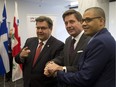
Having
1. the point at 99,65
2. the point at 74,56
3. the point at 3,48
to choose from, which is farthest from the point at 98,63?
the point at 3,48

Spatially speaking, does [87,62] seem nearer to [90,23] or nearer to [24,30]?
[90,23]

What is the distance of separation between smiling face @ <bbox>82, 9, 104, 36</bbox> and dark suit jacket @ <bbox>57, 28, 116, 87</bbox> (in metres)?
0.07

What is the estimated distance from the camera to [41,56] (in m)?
2.20

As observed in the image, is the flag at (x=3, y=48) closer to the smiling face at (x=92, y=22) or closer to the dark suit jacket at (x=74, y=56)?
the dark suit jacket at (x=74, y=56)

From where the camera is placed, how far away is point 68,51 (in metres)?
1.87

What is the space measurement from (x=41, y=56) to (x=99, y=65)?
97 centimetres

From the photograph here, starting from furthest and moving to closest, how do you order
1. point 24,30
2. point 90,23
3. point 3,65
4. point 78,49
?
point 24,30 < point 3,65 < point 78,49 < point 90,23

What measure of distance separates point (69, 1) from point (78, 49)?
305 inches

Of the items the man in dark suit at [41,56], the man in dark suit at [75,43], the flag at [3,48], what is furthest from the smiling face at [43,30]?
the flag at [3,48]

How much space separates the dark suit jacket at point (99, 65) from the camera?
4.46 ft

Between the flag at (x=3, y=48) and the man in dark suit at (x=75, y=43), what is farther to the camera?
the flag at (x=3, y=48)

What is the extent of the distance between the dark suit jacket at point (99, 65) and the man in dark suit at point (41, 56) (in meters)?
0.77

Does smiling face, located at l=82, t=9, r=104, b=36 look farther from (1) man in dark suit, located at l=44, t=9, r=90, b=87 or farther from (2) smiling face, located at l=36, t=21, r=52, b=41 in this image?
(2) smiling face, located at l=36, t=21, r=52, b=41

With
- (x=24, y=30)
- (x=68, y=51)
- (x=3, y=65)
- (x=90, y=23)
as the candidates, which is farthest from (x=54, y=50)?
(x=24, y=30)
